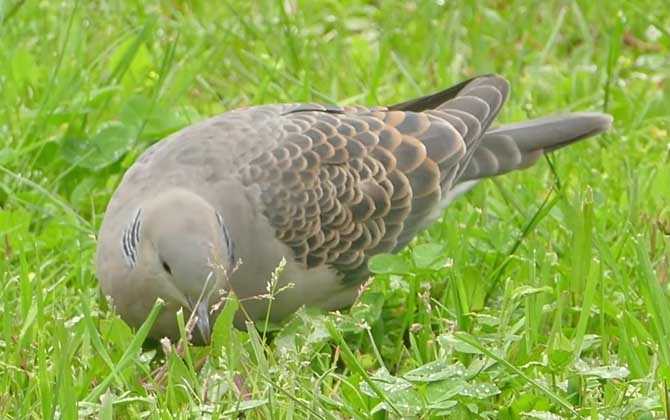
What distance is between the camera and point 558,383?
387 centimetres

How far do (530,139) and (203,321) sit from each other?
5.35ft

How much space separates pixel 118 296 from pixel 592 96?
279 centimetres

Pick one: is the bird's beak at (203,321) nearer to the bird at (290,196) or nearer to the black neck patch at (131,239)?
the bird at (290,196)

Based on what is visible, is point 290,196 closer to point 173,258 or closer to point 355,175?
point 355,175

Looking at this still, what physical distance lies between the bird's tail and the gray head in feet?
3.90

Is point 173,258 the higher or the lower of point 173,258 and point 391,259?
the higher

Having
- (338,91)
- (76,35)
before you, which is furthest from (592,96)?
(76,35)

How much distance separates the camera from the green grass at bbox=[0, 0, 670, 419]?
3.79 m

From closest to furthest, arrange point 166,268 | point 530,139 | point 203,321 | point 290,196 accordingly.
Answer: point 203,321 → point 166,268 → point 290,196 → point 530,139

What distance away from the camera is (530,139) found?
Answer: 208 inches

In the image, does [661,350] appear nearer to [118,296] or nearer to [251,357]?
[251,357]

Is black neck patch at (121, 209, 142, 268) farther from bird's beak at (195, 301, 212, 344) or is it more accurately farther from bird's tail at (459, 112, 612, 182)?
bird's tail at (459, 112, 612, 182)

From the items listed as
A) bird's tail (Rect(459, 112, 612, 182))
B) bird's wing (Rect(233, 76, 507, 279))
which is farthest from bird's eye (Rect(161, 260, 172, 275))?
bird's tail (Rect(459, 112, 612, 182))

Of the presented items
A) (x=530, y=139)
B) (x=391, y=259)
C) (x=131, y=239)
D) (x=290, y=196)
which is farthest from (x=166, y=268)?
(x=530, y=139)
